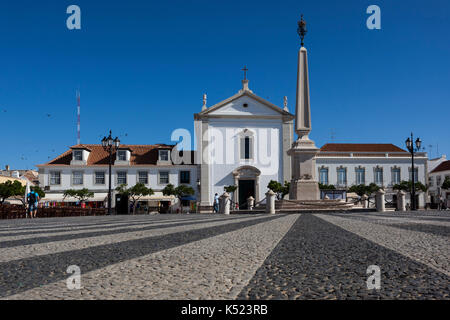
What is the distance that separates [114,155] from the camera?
4050 cm

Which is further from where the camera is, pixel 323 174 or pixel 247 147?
pixel 323 174

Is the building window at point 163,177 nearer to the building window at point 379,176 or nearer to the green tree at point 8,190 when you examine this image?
the green tree at point 8,190

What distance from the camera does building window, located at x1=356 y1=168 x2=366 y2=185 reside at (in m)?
44.7

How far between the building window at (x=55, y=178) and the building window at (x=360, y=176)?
33059 mm

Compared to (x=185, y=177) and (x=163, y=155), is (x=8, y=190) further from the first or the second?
(x=185, y=177)

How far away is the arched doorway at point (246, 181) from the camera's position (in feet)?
125

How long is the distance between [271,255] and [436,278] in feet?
4.92

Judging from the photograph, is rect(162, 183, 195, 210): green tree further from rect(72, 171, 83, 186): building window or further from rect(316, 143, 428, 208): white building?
rect(316, 143, 428, 208): white building

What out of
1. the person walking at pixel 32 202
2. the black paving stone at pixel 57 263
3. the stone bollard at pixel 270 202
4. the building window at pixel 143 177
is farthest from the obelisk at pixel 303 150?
the building window at pixel 143 177

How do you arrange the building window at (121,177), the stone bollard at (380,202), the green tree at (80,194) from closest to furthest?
the stone bollard at (380,202) < the green tree at (80,194) < the building window at (121,177)

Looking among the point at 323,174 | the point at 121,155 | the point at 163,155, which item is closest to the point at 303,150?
the point at 163,155

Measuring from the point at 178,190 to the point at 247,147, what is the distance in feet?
28.3

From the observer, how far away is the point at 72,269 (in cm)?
297
